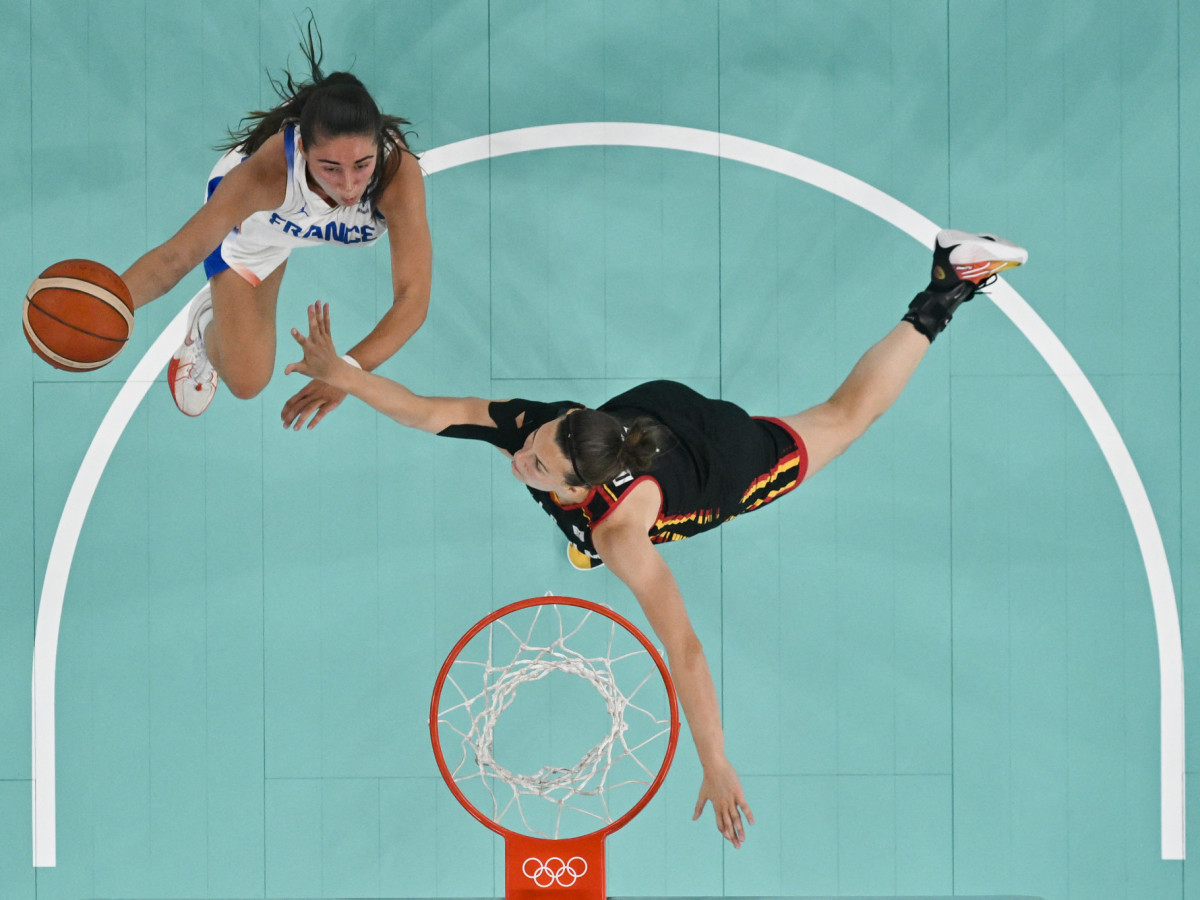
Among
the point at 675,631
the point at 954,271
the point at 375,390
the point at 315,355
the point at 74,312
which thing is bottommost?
the point at 675,631

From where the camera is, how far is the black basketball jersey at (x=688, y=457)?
299 centimetres

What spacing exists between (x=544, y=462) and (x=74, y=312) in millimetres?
1721

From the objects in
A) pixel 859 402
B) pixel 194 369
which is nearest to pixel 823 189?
pixel 859 402

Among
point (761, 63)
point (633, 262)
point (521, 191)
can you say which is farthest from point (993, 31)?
point (521, 191)

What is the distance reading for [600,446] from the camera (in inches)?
107

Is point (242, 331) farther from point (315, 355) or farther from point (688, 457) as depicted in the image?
point (688, 457)

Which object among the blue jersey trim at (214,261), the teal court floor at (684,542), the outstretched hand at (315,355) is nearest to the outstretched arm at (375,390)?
the outstretched hand at (315,355)

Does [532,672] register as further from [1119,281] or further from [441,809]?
[1119,281]

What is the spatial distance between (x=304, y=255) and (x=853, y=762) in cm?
371

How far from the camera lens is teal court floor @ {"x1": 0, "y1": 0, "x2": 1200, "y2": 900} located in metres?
4.12

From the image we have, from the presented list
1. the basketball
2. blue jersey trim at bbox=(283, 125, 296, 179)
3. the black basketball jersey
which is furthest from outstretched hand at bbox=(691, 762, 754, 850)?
blue jersey trim at bbox=(283, 125, 296, 179)

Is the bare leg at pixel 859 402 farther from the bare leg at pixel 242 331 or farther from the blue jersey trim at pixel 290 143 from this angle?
the bare leg at pixel 242 331

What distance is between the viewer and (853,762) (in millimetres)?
4125

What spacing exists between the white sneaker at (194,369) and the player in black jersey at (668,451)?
43.9 inches
